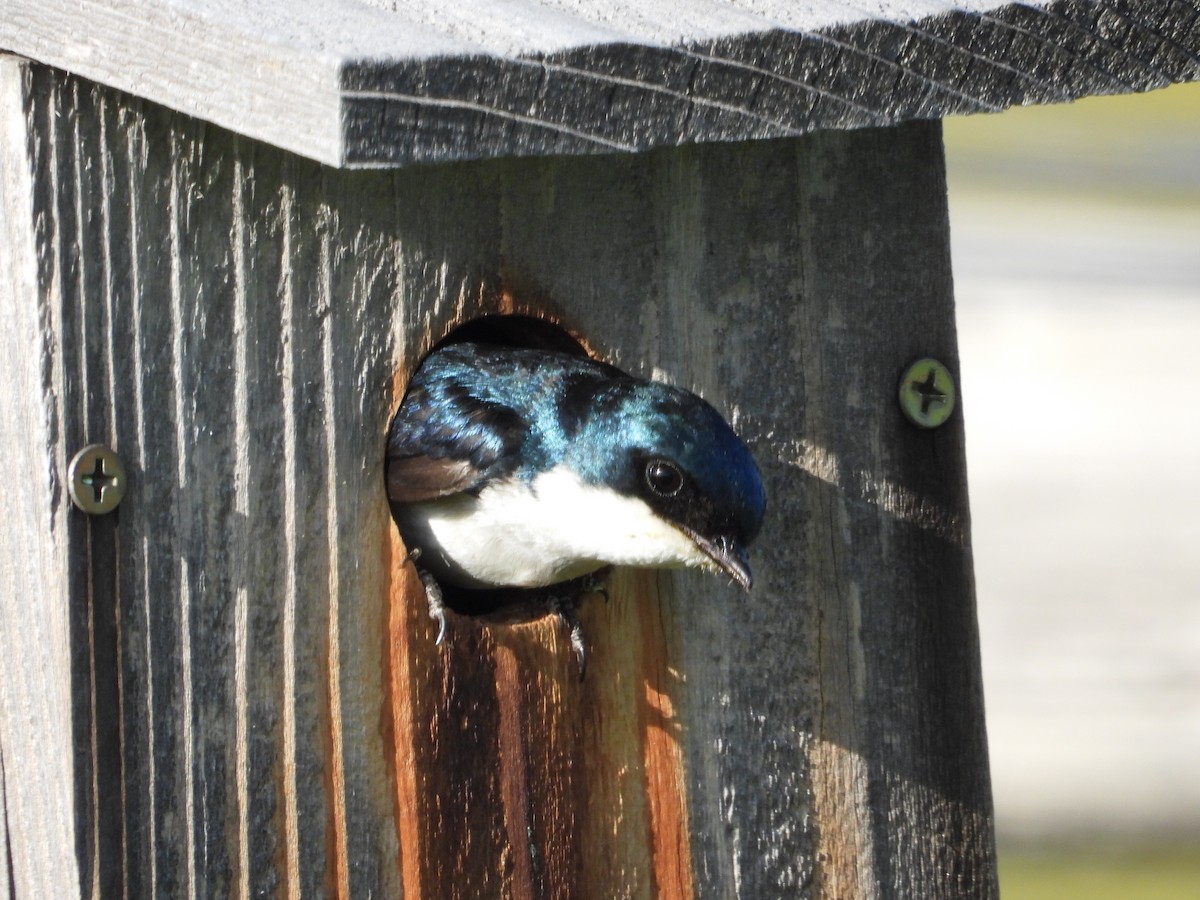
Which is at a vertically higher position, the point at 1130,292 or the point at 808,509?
the point at 1130,292

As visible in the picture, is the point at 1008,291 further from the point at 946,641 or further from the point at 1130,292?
the point at 946,641

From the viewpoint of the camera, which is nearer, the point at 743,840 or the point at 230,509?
the point at 230,509

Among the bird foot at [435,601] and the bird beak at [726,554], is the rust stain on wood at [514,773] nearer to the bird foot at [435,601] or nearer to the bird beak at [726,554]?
the bird foot at [435,601]

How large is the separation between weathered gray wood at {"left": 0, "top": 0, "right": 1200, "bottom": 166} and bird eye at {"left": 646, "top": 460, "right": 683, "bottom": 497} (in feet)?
1.24

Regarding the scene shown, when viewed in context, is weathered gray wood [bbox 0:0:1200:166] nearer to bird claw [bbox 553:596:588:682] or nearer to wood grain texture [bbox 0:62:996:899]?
Answer: wood grain texture [bbox 0:62:996:899]

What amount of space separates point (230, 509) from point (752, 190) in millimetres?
683

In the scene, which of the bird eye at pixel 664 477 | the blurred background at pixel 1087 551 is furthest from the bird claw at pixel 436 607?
the blurred background at pixel 1087 551

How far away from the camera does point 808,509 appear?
211 centimetres

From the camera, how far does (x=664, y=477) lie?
1901 mm

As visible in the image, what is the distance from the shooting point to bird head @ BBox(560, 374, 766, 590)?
6.08 ft

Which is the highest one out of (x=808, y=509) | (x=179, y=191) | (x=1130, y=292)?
(x=1130, y=292)

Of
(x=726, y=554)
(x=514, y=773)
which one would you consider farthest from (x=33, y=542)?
(x=726, y=554)

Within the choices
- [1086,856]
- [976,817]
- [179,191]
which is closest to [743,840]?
[976,817]

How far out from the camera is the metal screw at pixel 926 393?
2139mm
